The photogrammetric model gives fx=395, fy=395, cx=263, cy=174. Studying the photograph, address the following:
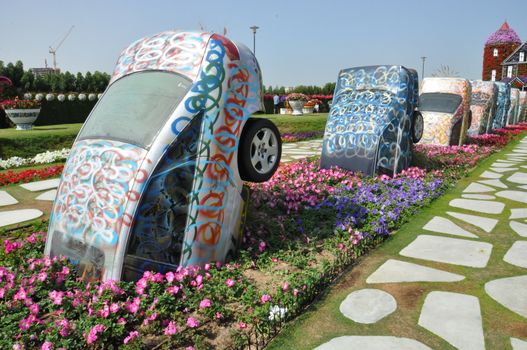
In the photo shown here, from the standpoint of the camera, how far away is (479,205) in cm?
590

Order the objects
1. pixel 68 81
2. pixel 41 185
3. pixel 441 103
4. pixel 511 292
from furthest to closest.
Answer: pixel 68 81 < pixel 441 103 < pixel 41 185 < pixel 511 292

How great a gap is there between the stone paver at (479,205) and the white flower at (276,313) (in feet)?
13.4

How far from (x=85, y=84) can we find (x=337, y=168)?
20.6 m

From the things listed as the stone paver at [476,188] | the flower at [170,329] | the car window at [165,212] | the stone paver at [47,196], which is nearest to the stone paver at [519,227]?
the stone paver at [476,188]

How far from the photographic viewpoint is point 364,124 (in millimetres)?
7129

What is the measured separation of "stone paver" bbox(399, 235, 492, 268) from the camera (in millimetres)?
3842

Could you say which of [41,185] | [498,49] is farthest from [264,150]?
[498,49]

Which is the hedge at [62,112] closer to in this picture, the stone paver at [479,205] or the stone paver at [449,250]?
the stone paver at [479,205]

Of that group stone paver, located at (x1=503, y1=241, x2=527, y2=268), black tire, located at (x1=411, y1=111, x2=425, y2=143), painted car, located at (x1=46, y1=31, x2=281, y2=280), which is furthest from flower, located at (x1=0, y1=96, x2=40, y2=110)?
stone paver, located at (x1=503, y1=241, x2=527, y2=268)

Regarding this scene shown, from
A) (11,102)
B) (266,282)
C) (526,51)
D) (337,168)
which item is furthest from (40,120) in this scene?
(526,51)

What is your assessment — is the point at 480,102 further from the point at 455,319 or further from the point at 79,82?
the point at 79,82

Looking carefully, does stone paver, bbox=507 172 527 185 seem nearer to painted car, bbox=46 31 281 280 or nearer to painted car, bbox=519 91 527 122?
painted car, bbox=46 31 281 280

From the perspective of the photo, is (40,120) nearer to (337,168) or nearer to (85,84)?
(85,84)

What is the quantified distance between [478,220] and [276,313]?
3.67m
